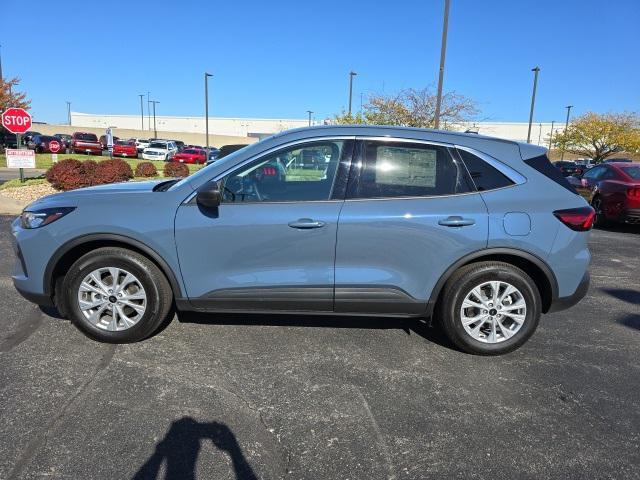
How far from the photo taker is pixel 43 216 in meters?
3.71

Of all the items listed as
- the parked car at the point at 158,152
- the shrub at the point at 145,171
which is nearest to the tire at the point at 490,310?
the shrub at the point at 145,171

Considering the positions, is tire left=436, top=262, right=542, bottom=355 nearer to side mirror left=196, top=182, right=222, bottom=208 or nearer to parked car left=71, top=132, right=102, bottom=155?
side mirror left=196, top=182, right=222, bottom=208

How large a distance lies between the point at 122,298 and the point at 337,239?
5.68 feet

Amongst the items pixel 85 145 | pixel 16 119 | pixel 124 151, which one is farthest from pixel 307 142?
pixel 85 145

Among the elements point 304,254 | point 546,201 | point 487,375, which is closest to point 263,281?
point 304,254

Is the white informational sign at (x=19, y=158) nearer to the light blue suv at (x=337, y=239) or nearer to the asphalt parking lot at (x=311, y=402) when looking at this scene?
the asphalt parking lot at (x=311, y=402)

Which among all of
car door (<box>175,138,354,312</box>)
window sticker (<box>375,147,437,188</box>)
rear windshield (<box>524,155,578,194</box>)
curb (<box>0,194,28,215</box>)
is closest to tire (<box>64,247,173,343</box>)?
car door (<box>175,138,354,312</box>)

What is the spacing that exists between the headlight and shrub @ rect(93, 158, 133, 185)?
389 inches

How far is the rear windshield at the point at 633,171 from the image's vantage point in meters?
9.89

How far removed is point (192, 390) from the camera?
3.17m

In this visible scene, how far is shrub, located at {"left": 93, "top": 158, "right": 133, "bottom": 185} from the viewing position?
521 inches

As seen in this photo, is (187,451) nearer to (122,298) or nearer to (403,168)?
(122,298)

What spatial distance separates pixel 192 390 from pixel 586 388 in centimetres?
273

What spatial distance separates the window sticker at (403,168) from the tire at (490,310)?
2.48ft
